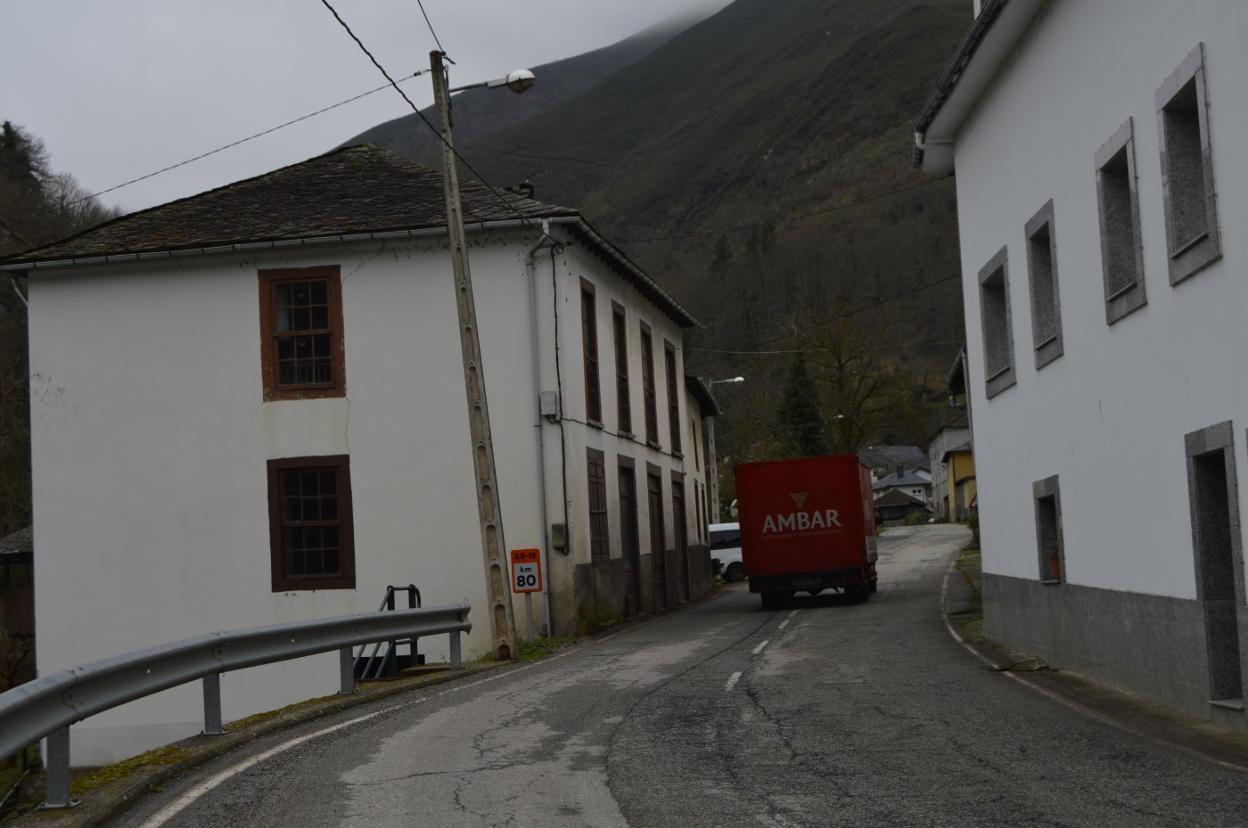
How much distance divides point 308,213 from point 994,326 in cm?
1308

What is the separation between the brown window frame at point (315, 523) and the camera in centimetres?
2484

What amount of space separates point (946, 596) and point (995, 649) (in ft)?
39.1

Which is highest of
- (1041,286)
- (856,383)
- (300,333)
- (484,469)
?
(856,383)

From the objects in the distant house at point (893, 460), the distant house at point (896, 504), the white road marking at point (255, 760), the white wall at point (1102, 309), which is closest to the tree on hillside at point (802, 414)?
the white wall at point (1102, 309)

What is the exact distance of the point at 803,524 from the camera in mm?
29359

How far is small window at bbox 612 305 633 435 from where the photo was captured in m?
29.9

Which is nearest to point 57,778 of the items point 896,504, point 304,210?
point 304,210

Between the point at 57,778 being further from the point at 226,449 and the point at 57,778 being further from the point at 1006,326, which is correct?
the point at 226,449

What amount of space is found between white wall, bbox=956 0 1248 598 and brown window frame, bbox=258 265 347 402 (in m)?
11.5

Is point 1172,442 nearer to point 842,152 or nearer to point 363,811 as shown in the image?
point 363,811

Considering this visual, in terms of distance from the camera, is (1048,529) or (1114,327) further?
(1048,529)

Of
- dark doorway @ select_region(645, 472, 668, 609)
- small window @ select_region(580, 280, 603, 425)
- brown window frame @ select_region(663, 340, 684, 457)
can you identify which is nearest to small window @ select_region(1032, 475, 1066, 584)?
small window @ select_region(580, 280, 603, 425)

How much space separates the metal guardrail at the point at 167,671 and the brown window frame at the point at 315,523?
294 inches

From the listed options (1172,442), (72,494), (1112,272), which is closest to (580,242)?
(72,494)
